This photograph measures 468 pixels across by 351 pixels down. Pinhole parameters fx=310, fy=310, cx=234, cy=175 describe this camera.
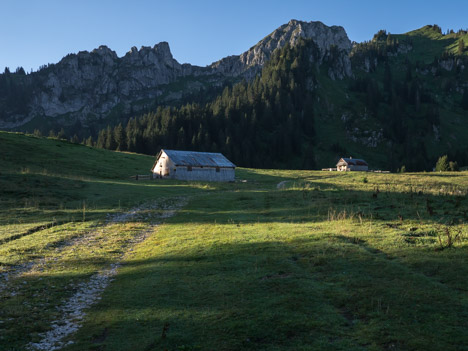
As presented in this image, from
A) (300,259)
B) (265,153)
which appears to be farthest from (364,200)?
(265,153)

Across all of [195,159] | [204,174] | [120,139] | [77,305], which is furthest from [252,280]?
[120,139]

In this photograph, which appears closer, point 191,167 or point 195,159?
point 191,167

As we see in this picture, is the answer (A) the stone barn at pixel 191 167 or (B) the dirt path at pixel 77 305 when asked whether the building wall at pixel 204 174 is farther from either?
(B) the dirt path at pixel 77 305

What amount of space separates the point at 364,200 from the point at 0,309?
23.1m

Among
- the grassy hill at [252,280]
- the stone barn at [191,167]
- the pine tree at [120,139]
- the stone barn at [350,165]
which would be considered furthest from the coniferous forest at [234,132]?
the grassy hill at [252,280]

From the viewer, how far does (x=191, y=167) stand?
69.9 meters

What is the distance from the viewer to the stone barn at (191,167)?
68.7 meters

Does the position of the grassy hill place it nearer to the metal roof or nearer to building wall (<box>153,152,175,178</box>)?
building wall (<box>153,152,175,178</box>)

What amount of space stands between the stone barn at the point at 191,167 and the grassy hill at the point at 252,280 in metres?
46.4

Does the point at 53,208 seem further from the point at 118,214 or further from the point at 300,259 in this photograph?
the point at 300,259

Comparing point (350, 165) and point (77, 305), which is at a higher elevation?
point (350, 165)

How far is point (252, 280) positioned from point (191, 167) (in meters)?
61.4

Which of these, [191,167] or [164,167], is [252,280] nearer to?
[191,167]

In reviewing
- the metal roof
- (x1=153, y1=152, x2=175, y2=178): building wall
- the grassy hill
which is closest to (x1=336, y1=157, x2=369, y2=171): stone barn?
the metal roof
